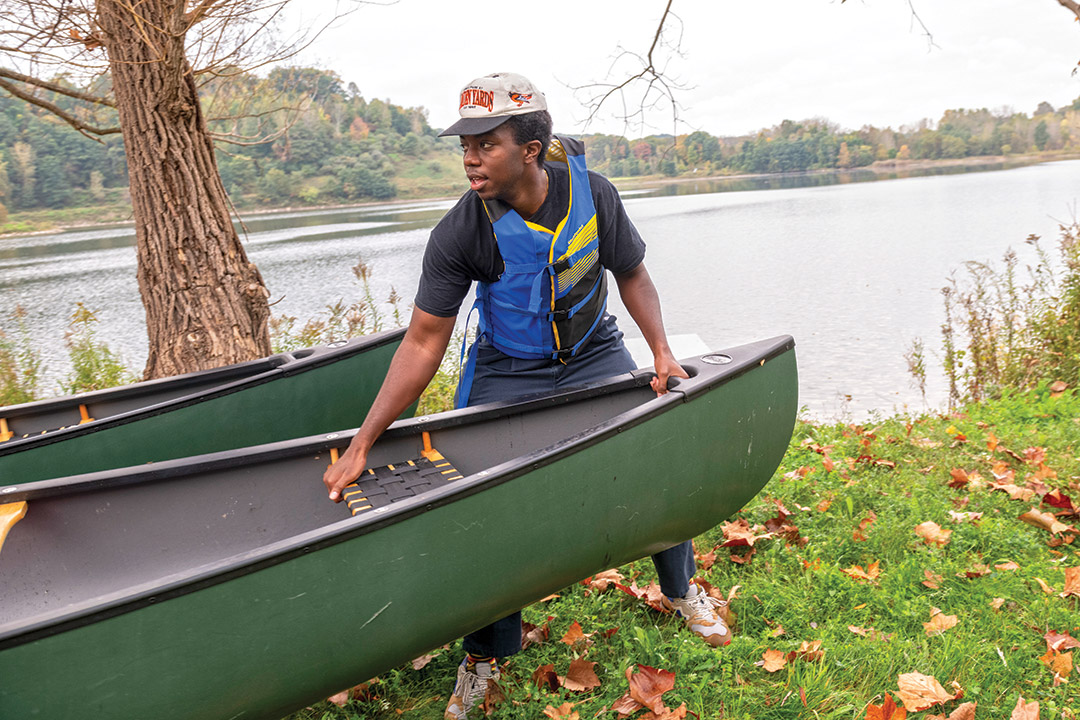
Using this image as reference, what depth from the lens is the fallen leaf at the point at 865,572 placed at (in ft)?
9.52

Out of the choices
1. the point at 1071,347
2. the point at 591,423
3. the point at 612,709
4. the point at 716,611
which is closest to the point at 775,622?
the point at 716,611

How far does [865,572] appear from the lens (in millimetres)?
2979

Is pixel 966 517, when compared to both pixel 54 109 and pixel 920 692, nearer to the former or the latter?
pixel 920 692

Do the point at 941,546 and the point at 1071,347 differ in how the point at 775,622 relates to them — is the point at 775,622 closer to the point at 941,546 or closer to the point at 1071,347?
the point at 941,546

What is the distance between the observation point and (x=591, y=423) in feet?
9.57

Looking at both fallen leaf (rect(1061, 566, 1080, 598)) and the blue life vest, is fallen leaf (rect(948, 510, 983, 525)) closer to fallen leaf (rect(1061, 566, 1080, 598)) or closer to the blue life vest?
fallen leaf (rect(1061, 566, 1080, 598))

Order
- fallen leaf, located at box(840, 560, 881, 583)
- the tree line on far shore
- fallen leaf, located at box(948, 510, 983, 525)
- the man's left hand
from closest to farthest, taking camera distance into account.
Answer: the man's left hand → fallen leaf, located at box(840, 560, 881, 583) → fallen leaf, located at box(948, 510, 983, 525) → the tree line on far shore

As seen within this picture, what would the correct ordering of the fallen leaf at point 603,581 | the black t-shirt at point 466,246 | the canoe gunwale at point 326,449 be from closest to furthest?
the canoe gunwale at point 326,449
the black t-shirt at point 466,246
the fallen leaf at point 603,581

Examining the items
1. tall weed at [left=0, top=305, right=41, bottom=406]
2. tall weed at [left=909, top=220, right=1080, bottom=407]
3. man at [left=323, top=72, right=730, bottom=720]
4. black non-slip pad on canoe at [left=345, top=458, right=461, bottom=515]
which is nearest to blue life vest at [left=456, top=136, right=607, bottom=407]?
man at [left=323, top=72, right=730, bottom=720]

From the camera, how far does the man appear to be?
90.8 inches

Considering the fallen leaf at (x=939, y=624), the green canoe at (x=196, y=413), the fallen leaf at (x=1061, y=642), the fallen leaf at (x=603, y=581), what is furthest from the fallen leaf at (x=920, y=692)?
the green canoe at (x=196, y=413)

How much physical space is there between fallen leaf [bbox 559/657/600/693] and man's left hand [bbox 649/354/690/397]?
897mm

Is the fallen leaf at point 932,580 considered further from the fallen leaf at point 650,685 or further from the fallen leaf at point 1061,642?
the fallen leaf at point 650,685

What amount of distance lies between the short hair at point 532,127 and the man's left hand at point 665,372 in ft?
2.52
